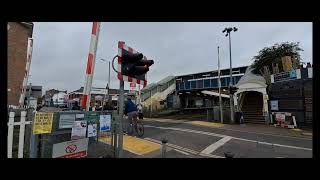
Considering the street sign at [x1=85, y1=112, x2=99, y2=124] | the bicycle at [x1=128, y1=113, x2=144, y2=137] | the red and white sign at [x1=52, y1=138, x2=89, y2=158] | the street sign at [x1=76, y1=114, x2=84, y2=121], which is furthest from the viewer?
the bicycle at [x1=128, y1=113, x2=144, y2=137]

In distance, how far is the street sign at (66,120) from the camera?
507 centimetres

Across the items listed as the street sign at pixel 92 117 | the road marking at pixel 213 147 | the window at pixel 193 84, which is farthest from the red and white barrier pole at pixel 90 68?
the window at pixel 193 84

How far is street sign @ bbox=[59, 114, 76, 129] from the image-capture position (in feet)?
16.6

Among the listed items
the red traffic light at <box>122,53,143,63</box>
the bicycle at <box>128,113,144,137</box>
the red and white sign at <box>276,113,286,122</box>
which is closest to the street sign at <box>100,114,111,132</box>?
the red traffic light at <box>122,53,143,63</box>

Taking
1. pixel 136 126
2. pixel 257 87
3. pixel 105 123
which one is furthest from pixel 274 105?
pixel 105 123

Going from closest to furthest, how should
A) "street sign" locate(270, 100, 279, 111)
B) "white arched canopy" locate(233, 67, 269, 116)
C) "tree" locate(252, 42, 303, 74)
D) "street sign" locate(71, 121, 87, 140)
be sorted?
"street sign" locate(71, 121, 87, 140), "street sign" locate(270, 100, 279, 111), "white arched canopy" locate(233, 67, 269, 116), "tree" locate(252, 42, 303, 74)

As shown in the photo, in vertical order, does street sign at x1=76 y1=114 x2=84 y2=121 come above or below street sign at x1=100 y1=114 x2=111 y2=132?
above

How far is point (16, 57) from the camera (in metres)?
21.9

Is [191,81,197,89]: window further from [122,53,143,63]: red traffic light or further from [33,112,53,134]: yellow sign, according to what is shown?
[33,112,53,134]: yellow sign

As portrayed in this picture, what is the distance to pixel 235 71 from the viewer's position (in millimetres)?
37719

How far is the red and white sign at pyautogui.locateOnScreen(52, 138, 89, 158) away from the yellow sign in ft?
1.32

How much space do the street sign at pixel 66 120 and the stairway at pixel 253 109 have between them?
18.2 m
